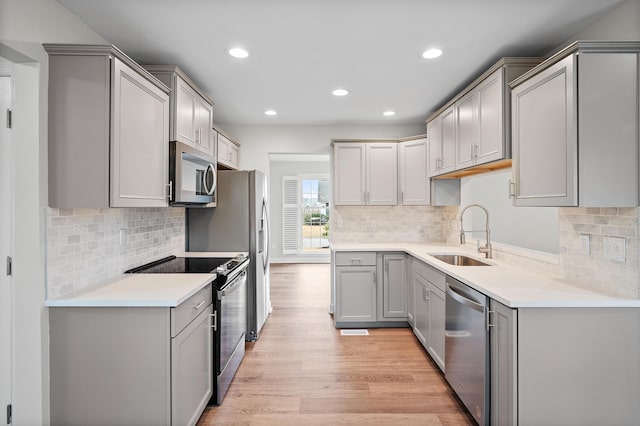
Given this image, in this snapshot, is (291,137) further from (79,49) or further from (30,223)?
(30,223)

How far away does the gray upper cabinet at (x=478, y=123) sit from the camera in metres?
2.33

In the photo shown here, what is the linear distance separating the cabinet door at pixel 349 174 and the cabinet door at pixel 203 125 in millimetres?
1613

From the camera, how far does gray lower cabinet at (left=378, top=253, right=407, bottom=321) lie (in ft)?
12.3

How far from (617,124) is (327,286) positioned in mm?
4693

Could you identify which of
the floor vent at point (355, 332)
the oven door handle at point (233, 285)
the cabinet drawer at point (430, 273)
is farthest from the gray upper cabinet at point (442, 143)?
the oven door handle at point (233, 285)

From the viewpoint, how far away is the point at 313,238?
27.6ft

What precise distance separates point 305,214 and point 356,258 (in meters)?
4.71

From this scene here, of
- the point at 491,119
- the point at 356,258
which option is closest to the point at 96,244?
the point at 356,258

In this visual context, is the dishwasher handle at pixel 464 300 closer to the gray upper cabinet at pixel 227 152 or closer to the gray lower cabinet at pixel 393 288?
the gray lower cabinet at pixel 393 288

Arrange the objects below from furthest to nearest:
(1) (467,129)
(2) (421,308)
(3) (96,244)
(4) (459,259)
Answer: (4) (459,259), (2) (421,308), (1) (467,129), (3) (96,244)

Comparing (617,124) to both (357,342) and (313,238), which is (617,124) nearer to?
(357,342)

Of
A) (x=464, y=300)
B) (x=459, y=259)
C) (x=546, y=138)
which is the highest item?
(x=546, y=138)

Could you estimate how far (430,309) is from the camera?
9.64 ft

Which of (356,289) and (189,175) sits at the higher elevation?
(189,175)
